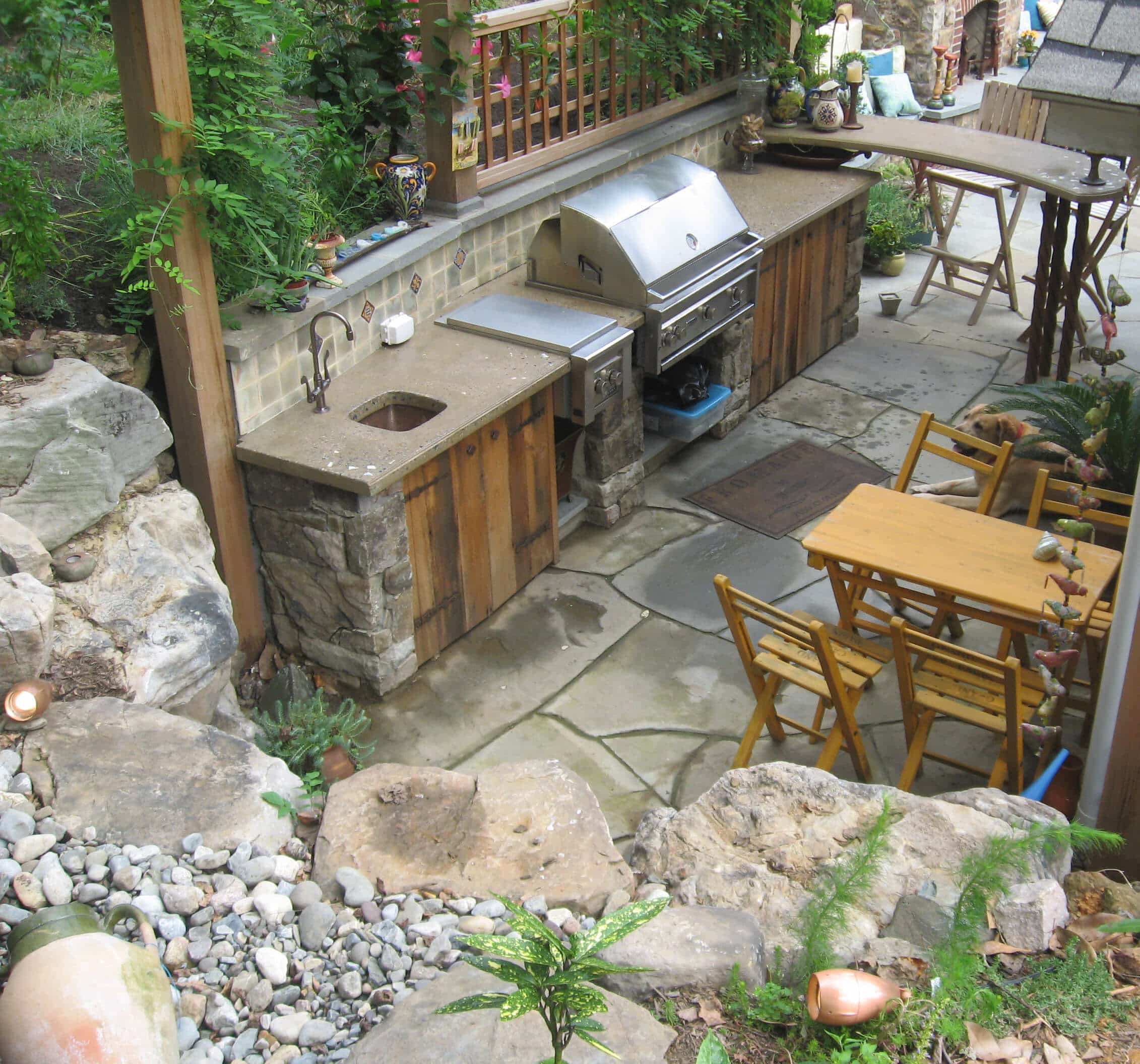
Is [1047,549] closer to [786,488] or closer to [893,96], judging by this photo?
[786,488]

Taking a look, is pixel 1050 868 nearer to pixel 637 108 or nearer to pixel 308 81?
pixel 308 81

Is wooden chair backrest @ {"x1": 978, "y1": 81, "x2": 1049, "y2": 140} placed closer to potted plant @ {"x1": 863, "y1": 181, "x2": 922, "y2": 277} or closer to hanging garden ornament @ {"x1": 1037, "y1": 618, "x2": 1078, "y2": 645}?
potted plant @ {"x1": 863, "y1": 181, "x2": 922, "y2": 277}

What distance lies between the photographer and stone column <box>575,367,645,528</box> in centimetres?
711

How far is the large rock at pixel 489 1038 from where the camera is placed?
3.12 m

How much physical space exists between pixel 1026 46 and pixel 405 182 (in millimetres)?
11854

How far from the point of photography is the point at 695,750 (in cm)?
569

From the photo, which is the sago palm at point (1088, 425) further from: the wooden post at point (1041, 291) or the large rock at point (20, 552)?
the large rock at point (20, 552)

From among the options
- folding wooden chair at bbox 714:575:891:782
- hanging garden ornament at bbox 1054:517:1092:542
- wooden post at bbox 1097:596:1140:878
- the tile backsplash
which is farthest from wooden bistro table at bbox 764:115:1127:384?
wooden post at bbox 1097:596:1140:878

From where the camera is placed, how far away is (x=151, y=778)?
4.26 meters

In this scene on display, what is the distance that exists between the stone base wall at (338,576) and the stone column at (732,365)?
10.1ft

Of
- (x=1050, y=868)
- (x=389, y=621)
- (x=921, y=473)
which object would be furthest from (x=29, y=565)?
(x=921, y=473)

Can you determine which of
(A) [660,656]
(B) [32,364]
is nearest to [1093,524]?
(A) [660,656]

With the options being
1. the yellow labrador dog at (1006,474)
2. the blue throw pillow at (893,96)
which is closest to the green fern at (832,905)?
the yellow labrador dog at (1006,474)

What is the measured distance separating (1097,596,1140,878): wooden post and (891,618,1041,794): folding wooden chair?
1.24 feet
